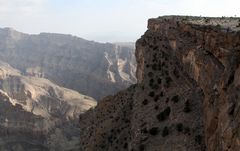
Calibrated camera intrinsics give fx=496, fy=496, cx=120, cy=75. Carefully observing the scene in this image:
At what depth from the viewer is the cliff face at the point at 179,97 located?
2656cm

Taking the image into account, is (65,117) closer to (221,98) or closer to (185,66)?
(185,66)

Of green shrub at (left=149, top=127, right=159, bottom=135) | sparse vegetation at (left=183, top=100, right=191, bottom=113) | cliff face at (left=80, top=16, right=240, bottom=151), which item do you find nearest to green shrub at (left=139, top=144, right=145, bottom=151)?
cliff face at (left=80, top=16, right=240, bottom=151)

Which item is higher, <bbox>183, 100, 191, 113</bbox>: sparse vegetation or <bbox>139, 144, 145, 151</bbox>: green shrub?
<bbox>183, 100, 191, 113</bbox>: sparse vegetation

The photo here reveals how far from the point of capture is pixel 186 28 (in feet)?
146

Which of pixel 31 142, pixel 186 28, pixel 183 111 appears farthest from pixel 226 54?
pixel 31 142

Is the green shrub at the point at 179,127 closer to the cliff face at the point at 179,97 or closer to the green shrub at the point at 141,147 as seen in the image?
the cliff face at the point at 179,97

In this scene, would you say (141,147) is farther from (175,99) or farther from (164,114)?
(175,99)

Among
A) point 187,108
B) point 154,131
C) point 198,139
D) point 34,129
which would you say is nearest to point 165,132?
point 154,131

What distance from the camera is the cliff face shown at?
26.6 m

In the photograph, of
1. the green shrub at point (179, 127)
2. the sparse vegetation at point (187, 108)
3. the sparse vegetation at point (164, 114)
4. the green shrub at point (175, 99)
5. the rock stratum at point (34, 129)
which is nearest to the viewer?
the green shrub at point (179, 127)


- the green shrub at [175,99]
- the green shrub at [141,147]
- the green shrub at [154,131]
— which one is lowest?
the green shrub at [141,147]

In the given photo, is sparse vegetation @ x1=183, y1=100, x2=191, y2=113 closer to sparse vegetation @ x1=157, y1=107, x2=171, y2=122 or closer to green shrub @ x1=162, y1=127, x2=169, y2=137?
green shrub @ x1=162, y1=127, x2=169, y2=137

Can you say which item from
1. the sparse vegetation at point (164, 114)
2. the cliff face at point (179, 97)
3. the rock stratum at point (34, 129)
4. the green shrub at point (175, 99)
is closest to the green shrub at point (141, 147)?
the cliff face at point (179, 97)

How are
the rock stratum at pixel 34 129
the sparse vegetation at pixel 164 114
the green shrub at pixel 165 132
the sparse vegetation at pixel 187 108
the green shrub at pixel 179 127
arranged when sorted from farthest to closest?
the rock stratum at pixel 34 129 → the sparse vegetation at pixel 164 114 → the green shrub at pixel 165 132 → the sparse vegetation at pixel 187 108 → the green shrub at pixel 179 127
